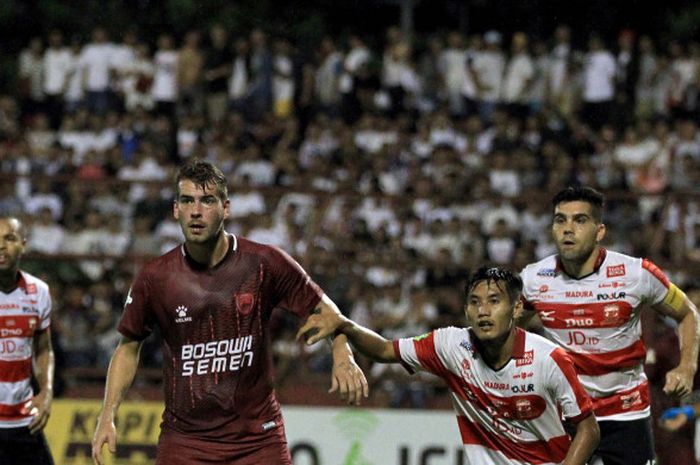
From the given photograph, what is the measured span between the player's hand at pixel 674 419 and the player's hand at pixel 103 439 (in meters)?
4.21

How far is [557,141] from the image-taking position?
16281 millimetres

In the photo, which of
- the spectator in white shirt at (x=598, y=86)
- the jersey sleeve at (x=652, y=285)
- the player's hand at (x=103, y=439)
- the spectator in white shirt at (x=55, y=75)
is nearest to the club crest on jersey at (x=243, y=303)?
the player's hand at (x=103, y=439)

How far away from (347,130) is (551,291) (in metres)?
9.05

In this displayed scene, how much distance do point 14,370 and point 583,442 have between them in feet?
12.6

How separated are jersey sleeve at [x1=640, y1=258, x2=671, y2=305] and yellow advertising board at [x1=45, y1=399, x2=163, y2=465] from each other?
5.66 m

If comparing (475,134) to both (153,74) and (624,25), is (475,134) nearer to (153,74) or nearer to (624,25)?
(153,74)

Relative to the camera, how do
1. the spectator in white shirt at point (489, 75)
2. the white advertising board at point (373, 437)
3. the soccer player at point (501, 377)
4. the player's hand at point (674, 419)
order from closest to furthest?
1. the soccer player at point (501, 377)
2. the player's hand at point (674, 419)
3. the white advertising board at point (373, 437)
4. the spectator in white shirt at point (489, 75)

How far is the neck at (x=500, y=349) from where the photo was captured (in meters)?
6.59

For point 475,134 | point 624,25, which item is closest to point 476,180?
point 475,134

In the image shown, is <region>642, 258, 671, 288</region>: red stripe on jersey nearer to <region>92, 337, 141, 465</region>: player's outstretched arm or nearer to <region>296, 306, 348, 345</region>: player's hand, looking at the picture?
<region>296, 306, 348, 345</region>: player's hand

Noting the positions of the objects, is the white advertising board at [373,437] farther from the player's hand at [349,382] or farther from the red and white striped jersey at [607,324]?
the player's hand at [349,382]

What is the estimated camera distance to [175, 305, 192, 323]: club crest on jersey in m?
6.32

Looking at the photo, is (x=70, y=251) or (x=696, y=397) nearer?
(x=696, y=397)

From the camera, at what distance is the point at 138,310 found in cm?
635
